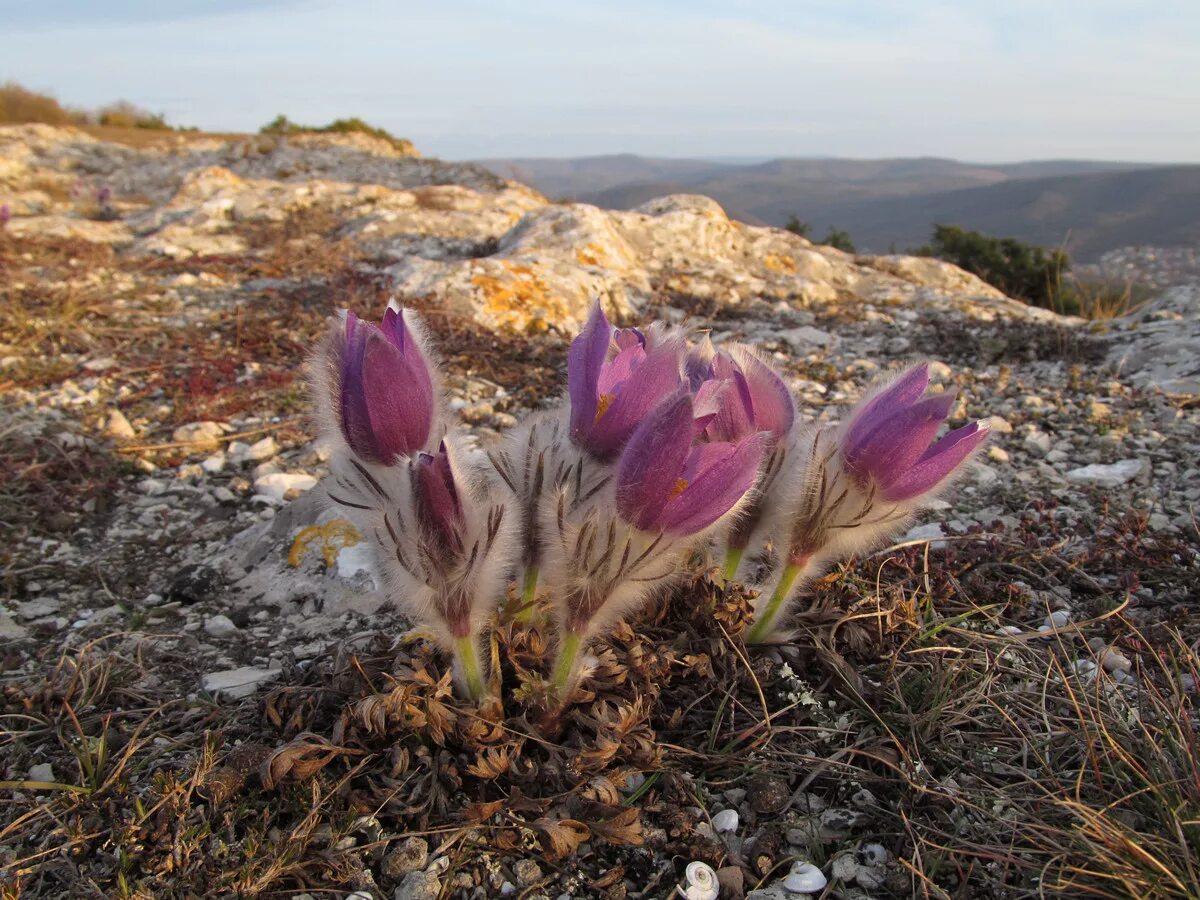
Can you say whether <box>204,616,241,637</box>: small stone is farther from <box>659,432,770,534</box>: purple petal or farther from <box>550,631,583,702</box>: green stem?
<box>659,432,770,534</box>: purple petal

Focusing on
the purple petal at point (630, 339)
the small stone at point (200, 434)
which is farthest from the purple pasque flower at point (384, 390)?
the small stone at point (200, 434)

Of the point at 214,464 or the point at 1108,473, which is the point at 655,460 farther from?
the point at 214,464

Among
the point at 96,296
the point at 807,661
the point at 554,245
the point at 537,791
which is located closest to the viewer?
the point at 537,791

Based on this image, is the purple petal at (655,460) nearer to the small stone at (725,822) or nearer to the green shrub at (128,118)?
the small stone at (725,822)

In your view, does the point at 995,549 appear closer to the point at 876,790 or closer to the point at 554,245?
the point at 876,790

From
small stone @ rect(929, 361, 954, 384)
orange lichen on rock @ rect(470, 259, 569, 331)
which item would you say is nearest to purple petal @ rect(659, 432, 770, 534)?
small stone @ rect(929, 361, 954, 384)

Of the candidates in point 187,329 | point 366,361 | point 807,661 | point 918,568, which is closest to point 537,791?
point 807,661
